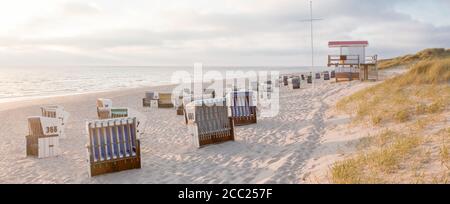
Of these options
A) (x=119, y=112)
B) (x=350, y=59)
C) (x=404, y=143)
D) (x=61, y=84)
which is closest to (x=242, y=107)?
(x=119, y=112)

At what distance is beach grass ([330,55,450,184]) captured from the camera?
236 inches

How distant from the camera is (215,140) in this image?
11305 mm

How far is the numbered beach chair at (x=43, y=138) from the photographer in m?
10.6

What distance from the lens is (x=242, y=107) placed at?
14.7m

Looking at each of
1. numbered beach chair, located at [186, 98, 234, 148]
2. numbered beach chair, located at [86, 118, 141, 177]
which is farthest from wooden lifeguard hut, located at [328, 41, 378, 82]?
numbered beach chair, located at [86, 118, 141, 177]

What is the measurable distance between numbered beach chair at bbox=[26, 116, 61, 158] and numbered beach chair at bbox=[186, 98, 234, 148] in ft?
13.9

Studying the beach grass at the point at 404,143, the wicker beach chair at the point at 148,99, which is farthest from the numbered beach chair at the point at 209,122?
the wicker beach chair at the point at 148,99

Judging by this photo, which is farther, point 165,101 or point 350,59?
point 350,59

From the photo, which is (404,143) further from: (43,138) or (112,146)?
(43,138)

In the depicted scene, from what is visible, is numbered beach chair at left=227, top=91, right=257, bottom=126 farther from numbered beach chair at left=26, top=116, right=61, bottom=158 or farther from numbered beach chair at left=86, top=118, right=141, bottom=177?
numbered beach chair at left=26, top=116, right=61, bottom=158

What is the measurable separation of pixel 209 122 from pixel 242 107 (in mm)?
3681
